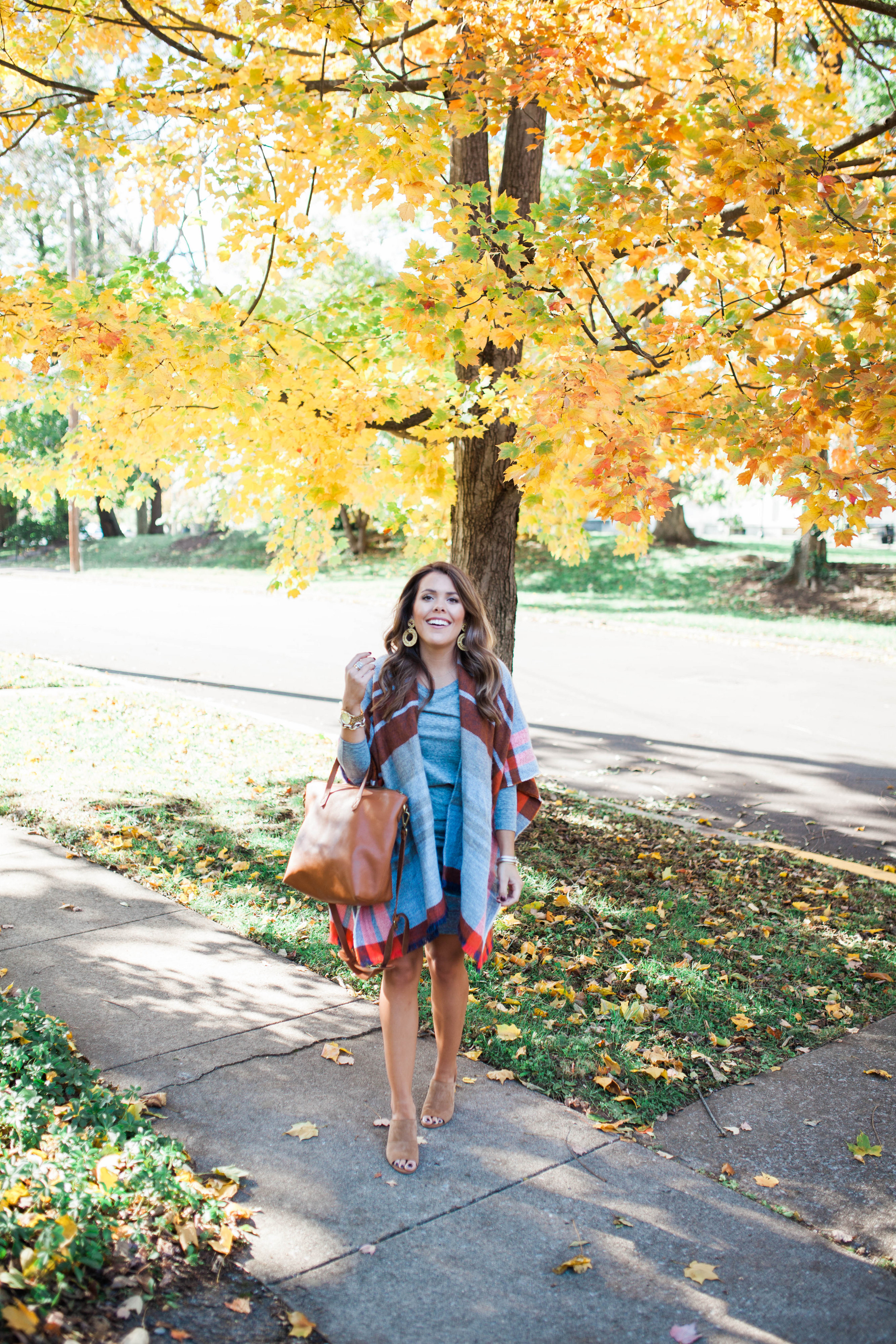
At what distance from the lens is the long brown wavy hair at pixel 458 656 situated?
3.29m

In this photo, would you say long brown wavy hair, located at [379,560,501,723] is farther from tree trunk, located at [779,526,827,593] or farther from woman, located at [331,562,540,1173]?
tree trunk, located at [779,526,827,593]

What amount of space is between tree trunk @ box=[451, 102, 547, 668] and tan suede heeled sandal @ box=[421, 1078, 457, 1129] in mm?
3500

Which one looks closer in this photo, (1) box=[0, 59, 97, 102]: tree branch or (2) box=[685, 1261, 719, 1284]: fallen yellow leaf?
(2) box=[685, 1261, 719, 1284]: fallen yellow leaf

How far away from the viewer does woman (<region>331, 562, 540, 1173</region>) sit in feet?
10.5

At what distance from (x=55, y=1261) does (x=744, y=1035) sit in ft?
8.75

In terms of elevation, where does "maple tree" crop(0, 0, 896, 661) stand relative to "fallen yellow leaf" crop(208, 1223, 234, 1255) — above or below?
above

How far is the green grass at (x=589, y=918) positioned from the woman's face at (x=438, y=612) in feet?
5.28

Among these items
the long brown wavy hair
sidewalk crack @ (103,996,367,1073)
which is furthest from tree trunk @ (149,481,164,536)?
the long brown wavy hair

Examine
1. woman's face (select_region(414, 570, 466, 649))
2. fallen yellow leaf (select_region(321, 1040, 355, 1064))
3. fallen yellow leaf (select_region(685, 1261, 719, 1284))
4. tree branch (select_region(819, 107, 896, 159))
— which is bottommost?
fallen yellow leaf (select_region(685, 1261, 719, 1284))

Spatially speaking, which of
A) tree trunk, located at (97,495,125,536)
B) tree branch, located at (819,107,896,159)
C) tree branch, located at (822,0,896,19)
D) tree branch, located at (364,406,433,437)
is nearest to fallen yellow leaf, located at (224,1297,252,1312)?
tree branch, located at (364,406,433,437)

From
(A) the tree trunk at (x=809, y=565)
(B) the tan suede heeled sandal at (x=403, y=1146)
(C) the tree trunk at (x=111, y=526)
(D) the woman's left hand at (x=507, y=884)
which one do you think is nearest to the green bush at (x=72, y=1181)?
(B) the tan suede heeled sandal at (x=403, y=1146)

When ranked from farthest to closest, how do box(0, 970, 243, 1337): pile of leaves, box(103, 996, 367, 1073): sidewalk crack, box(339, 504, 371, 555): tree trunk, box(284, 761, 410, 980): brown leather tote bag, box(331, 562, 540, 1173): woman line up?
box(339, 504, 371, 555): tree trunk → box(103, 996, 367, 1073): sidewalk crack → box(331, 562, 540, 1173): woman → box(284, 761, 410, 980): brown leather tote bag → box(0, 970, 243, 1337): pile of leaves

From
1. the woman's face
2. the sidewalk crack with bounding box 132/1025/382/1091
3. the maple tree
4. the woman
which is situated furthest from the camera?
the maple tree

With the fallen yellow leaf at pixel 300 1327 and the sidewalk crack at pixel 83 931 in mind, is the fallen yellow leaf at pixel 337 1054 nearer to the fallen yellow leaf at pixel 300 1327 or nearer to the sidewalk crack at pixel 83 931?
the fallen yellow leaf at pixel 300 1327
